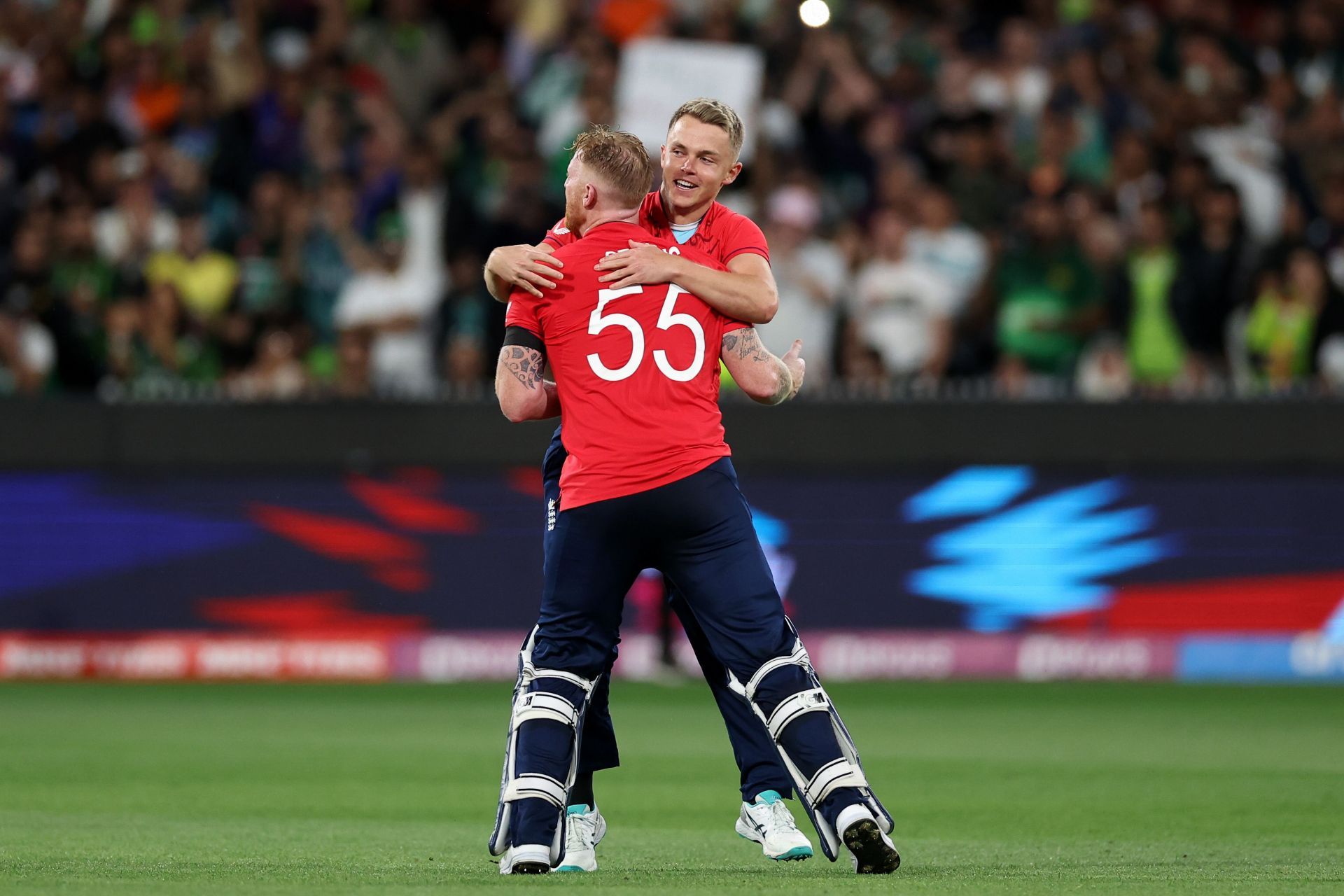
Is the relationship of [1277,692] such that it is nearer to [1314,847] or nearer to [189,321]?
[1314,847]

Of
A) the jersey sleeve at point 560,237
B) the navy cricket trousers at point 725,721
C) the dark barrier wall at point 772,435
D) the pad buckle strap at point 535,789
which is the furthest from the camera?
the dark barrier wall at point 772,435

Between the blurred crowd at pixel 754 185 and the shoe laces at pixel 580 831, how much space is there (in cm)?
815

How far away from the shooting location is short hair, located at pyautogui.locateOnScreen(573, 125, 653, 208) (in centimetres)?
627

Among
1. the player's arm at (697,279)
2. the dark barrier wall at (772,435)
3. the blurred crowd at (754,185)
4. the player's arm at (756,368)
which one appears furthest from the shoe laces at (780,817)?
the blurred crowd at (754,185)

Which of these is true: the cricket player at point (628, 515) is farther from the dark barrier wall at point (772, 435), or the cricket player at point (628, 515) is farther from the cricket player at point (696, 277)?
the dark barrier wall at point (772, 435)

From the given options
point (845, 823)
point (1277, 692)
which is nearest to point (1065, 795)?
point (845, 823)

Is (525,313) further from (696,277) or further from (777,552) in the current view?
(777,552)

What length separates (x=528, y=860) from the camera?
20.2ft

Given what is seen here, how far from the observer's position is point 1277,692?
1410 cm

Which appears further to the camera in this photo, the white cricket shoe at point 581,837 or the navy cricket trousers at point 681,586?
the white cricket shoe at point 581,837

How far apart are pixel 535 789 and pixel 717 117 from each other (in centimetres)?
213

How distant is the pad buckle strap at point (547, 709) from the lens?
6.34m

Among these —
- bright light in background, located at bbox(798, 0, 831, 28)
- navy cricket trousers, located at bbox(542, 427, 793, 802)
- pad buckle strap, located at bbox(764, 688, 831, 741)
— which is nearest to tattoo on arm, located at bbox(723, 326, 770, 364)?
navy cricket trousers, located at bbox(542, 427, 793, 802)

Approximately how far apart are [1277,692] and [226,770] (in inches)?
293
